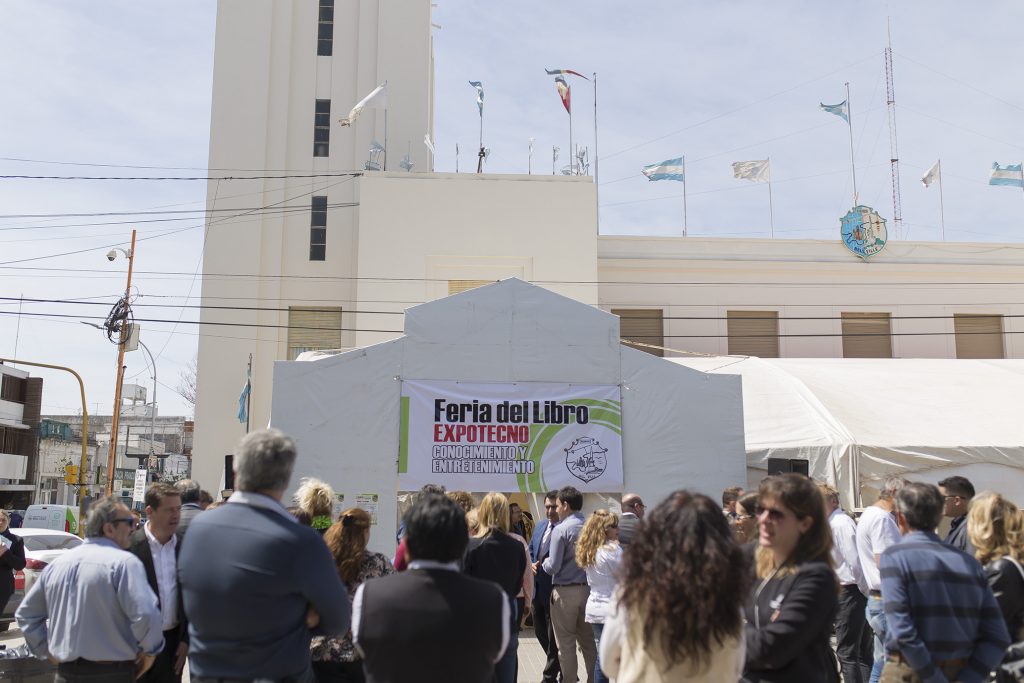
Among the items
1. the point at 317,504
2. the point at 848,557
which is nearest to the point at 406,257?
the point at 848,557

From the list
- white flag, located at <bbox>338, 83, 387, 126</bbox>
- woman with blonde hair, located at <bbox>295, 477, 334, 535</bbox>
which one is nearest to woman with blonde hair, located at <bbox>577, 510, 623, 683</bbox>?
woman with blonde hair, located at <bbox>295, 477, 334, 535</bbox>

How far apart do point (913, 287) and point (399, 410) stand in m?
20.6

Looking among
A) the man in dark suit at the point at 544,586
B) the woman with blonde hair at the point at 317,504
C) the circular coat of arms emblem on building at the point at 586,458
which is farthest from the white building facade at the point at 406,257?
the woman with blonde hair at the point at 317,504

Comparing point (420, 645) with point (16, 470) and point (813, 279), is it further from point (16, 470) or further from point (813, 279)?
point (16, 470)

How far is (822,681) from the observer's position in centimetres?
391

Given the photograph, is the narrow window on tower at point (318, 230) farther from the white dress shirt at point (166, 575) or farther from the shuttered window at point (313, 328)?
the white dress shirt at point (166, 575)

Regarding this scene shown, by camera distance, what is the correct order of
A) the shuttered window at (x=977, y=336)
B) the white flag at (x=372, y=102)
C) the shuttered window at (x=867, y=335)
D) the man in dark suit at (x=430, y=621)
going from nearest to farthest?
1. the man in dark suit at (x=430, y=621)
2. the white flag at (x=372, y=102)
3. the shuttered window at (x=867, y=335)
4. the shuttered window at (x=977, y=336)

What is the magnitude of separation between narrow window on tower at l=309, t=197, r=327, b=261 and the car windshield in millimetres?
14236

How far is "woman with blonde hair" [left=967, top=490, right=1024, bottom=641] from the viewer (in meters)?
5.32

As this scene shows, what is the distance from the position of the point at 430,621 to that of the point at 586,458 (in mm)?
10864

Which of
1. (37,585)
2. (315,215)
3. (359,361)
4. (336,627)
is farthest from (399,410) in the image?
(315,215)

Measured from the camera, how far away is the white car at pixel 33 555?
13.8 metres

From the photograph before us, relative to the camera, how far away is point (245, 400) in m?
26.5

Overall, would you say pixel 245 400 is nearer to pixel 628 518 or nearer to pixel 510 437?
pixel 510 437
